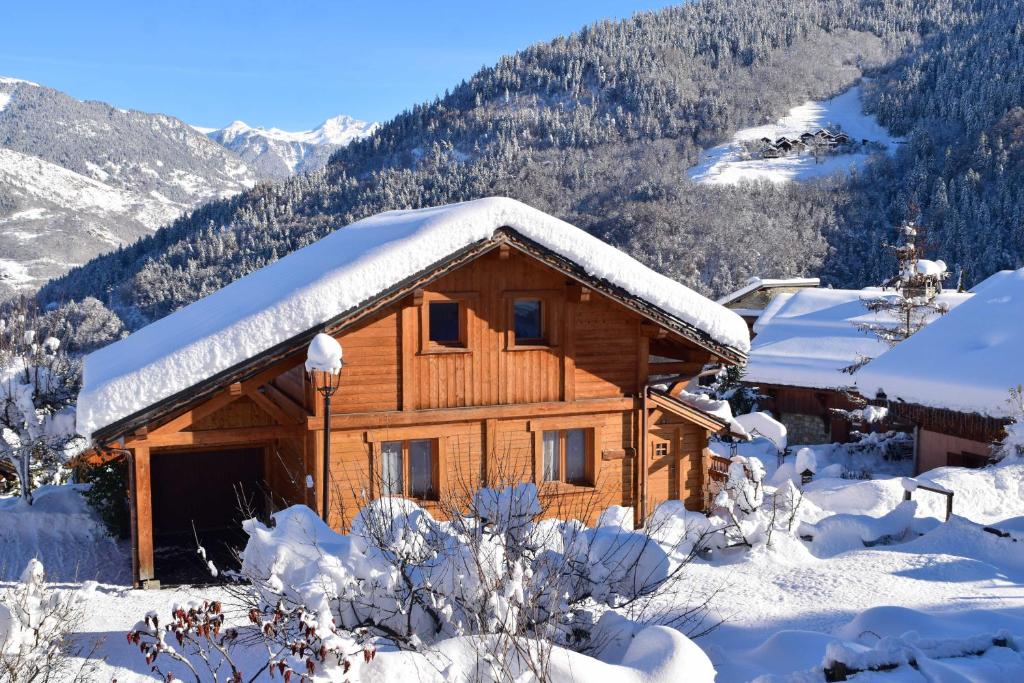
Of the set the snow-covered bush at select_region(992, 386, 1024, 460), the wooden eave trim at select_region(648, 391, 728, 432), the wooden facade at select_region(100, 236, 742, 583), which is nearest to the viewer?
the wooden facade at select_region(100, 236, 742, 583)

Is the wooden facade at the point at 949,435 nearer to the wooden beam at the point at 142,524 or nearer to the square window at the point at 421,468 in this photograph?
the square window at the point at 421,468

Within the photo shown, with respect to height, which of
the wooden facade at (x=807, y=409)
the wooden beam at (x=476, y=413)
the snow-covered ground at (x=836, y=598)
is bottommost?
the wooden facade at (x=807, y=409)

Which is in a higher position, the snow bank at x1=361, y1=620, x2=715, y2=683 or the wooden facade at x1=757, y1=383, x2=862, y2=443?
the snow bank at x1=361, y1=620, x2=715, y2=683

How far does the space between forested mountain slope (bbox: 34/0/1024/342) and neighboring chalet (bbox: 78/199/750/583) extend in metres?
72.0

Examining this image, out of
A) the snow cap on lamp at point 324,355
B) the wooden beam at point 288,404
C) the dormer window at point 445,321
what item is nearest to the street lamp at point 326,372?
the snow cap on lamp at point 324,355

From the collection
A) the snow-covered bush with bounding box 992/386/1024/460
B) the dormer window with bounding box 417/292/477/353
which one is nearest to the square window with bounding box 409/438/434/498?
the dormer window with bounding box 417/292/477/353

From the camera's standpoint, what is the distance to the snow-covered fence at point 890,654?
666 centimetres

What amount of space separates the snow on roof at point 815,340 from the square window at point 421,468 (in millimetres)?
18926

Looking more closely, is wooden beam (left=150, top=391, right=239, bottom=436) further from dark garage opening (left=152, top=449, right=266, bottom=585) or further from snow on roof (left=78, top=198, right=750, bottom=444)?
dark garage opening (left=152, top=449, right=266, bottom=585)

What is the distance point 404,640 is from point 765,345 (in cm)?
2942

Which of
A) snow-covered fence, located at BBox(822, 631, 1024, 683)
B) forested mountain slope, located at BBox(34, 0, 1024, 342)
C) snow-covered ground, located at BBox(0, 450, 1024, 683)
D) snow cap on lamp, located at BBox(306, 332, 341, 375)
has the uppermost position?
forested mountain slope, located at BBox(34, 0, 1024, 342)

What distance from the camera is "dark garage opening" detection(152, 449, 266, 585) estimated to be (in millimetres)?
16156

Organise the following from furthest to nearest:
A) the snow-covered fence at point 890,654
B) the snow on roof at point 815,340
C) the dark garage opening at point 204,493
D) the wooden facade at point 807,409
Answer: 1. the snow on roof at point 815,340
2. the wooden facade at point 807,409
3. the dark garage opening at point 204,493
4. the snow-covered fence at point 890,654

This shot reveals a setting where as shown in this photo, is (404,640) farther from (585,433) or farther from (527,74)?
(527,74)
